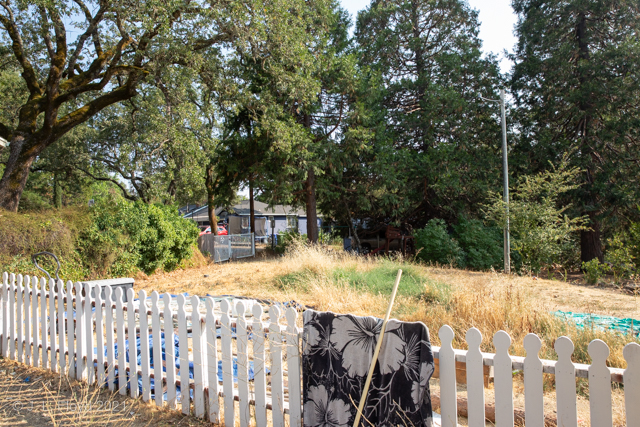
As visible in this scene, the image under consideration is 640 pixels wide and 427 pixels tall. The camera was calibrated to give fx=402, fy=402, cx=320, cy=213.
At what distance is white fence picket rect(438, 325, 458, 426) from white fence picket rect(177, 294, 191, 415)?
1.98m

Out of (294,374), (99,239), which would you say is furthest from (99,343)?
(99,239)

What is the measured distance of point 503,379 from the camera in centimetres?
232

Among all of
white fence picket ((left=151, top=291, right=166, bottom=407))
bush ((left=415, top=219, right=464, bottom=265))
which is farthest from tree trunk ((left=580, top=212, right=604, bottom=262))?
white fence picket ((left=151, top=291, right=166, bottom=407))

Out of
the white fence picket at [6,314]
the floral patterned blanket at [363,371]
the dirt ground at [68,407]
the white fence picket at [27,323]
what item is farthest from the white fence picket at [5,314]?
the floral patterned blanket at [363,371]

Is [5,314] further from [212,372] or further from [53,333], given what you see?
[212,372]

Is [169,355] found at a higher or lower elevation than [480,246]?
higher

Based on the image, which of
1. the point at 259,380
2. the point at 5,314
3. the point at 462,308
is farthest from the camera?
the point at 462,308

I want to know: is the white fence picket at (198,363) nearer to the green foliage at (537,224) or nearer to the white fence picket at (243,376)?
the white fence picket at (243,376)

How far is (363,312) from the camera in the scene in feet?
18.6

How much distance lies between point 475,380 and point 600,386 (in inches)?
24.7

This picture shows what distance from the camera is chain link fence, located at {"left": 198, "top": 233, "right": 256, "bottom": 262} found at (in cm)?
1603

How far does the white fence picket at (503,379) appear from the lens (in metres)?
2.29

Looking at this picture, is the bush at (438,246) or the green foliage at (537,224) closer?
A: the green foliage at (537,224)

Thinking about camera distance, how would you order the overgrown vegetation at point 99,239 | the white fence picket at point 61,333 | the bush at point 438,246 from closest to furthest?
1. the white fence picket at point 61,333
2. the overgrown vegetation at point 99,239
3. the bush at point 438,246
